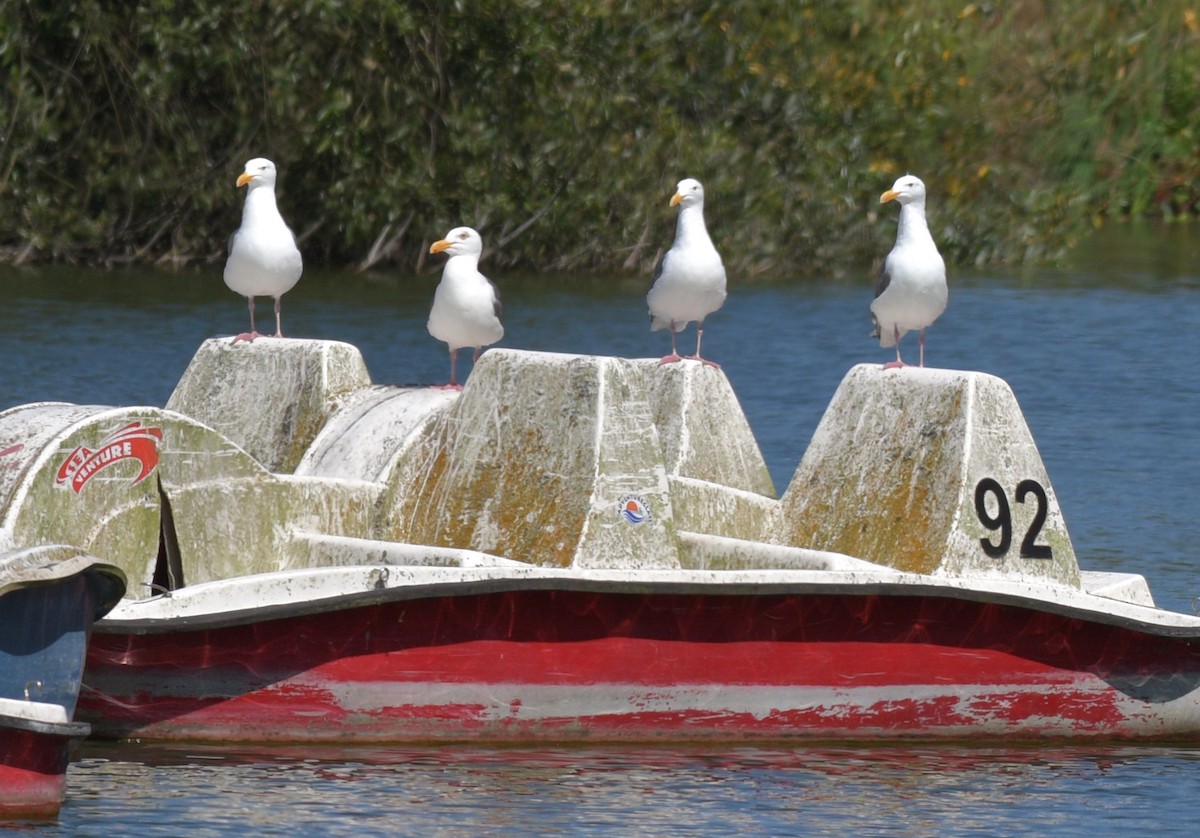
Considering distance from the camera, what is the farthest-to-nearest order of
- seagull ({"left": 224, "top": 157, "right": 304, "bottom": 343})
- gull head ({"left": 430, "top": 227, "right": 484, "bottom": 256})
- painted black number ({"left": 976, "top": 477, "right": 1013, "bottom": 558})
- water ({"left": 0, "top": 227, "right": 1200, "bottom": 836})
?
seagull ({"left": 224, "top": 157, "right": 304, "bottom": 343})
gull head ({"left": 430, "top": 227, "right": 484, "bottom": 256})
painted black number ({"left": 976, "top": 477, "right": 1013, "bottom": 558})
water ({"left": 0, "top": 227, "right": 1200, "bottom": 836})

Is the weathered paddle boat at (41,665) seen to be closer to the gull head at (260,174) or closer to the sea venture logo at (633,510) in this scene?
the sea venture logo at (633,510)

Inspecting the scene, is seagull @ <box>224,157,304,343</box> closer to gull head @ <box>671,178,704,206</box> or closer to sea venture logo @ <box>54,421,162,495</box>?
gull head @ <box>671,178,704,206</box>

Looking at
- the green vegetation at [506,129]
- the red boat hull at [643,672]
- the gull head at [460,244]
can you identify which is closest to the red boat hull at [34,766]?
the red boat hull at [643,672]

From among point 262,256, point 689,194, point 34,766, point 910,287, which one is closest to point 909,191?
point 910,287

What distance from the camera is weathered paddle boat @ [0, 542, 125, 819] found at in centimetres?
813

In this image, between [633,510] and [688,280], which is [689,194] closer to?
[688,280]

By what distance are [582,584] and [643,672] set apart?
54 centimetres

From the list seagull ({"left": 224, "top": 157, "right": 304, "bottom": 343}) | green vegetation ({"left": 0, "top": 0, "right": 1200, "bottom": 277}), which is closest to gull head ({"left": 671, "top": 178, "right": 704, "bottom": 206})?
seagull ({"left": 224, "top": 157, "right": 304, "bottom": 343})

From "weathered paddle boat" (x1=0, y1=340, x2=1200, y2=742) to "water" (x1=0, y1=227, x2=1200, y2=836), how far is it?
17 cm

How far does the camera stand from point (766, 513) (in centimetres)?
1098

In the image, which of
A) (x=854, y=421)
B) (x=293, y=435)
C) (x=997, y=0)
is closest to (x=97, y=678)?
(x=293, y=435)

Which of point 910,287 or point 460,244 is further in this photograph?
point 460,244

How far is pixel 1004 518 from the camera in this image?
1008 centimetres

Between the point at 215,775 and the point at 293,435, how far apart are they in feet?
9.12
